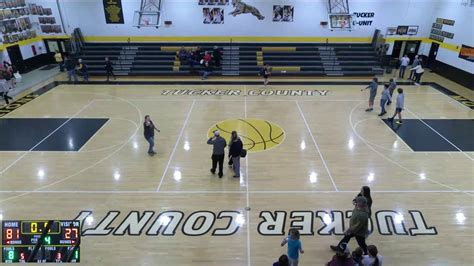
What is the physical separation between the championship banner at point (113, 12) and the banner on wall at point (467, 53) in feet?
65.7

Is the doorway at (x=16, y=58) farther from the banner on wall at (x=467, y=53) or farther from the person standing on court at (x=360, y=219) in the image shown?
the banner on wall at (x=467, y=53)

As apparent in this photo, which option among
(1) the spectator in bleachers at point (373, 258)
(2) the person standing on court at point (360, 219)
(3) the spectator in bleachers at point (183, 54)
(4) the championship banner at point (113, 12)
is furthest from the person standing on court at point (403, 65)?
(4) the championship banner at point (113, 12)

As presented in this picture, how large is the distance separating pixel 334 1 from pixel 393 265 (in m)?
18.6

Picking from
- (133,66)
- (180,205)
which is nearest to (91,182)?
(180,205)

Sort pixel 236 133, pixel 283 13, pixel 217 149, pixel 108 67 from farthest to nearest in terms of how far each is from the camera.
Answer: pixel 283 13 < pixel 108 67 < pixel 217 149 < pixel 236 133

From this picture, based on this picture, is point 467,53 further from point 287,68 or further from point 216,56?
point 216,56

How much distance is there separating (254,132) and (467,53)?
13475mm

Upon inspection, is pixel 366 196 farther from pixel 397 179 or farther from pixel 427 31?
pixel 427 31

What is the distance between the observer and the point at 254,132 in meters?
11.7

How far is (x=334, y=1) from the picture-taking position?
20906mm

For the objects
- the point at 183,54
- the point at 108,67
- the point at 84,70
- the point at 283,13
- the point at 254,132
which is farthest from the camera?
the point at 283,13

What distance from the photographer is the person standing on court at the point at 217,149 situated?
8344 mm

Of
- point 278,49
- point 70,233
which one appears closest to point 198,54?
point 278,49

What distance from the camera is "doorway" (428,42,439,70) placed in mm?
20594
